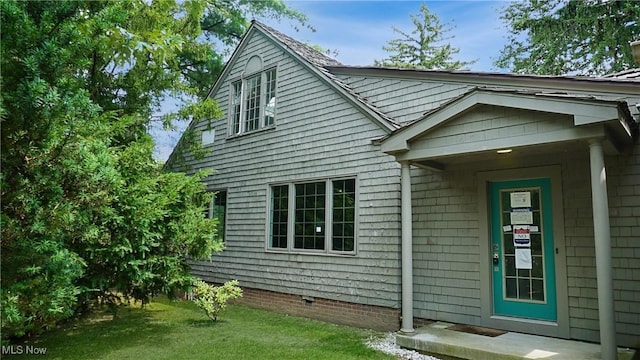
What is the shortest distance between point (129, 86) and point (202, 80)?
359 inches

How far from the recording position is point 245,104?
1022 centimetres

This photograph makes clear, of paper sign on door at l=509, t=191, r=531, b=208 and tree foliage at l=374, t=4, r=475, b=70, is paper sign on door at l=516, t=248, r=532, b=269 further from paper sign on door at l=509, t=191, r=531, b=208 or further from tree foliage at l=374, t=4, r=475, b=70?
tree foliage at l=374, t=4, r=475, b=70

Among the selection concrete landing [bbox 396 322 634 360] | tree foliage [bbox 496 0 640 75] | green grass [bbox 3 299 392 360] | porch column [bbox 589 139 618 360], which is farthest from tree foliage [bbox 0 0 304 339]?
tree foliage [bbox 496 0 640 75]

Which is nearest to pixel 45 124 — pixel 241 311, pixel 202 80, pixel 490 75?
pixel 490 75

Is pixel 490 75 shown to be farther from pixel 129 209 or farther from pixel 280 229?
pixel 129 209

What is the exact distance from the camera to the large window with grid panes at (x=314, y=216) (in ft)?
24.8

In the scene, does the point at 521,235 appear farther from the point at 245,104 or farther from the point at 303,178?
the point at 245,104

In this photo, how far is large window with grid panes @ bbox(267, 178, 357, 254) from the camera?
7555 mm

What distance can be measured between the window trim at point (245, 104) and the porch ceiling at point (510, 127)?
4326 mm

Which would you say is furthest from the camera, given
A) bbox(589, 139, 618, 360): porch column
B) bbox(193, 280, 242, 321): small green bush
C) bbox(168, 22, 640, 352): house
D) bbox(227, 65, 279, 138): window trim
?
bbox(227, 65, 279, 138): window trim

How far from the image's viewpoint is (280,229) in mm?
8789

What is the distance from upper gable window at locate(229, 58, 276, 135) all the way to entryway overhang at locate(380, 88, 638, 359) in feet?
14.3

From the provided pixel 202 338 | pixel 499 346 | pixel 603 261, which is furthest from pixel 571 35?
pixel 202 338

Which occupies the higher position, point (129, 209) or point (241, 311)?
point (129, 209)
